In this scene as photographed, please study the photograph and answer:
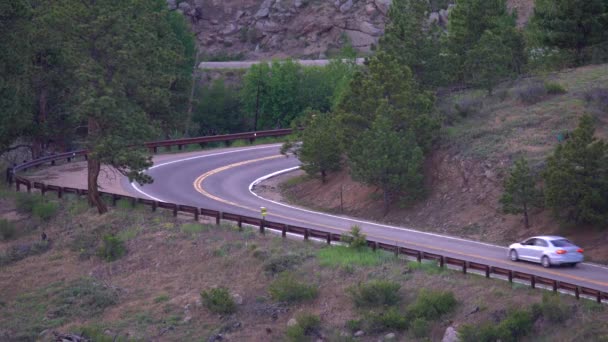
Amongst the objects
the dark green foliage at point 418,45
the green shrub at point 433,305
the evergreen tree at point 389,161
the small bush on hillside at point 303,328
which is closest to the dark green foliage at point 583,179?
the green shrub at point 433,305

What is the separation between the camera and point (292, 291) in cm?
2814

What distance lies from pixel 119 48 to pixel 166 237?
27.3ft

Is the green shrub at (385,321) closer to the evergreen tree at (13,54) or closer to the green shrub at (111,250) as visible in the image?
the green shrub at (111,250)

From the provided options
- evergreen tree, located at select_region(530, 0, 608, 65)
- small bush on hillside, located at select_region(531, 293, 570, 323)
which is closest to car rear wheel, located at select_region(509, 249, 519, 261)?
small bush on hillside, located at select_region(531, 293, 570, 323)

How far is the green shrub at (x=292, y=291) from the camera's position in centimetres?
2806

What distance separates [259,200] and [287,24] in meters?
51.4

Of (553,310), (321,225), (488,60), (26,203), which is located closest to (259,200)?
(321,225)

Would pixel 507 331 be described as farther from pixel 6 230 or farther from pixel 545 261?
pixel 6 230

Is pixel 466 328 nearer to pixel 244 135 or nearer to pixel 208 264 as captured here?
pixel 208 264

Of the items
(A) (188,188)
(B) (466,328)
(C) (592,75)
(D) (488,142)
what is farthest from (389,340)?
(C) (592,75)

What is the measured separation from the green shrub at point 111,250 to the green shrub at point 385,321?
13098 mm

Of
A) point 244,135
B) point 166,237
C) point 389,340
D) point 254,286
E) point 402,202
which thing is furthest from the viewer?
point 244,135

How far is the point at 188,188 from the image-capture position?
148 feet

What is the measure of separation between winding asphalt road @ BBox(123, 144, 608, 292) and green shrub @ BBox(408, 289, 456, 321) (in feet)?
11.5
